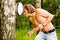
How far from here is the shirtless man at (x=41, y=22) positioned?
455 inches

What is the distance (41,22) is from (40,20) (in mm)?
41

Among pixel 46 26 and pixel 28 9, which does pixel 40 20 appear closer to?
pixel 46 26

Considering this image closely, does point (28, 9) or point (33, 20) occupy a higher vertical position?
point (28, 9)

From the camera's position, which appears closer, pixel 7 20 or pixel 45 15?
pixel 45 15

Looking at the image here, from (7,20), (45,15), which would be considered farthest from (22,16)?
(45,15)

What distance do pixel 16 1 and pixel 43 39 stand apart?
2.85ft

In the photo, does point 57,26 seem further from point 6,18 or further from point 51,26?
point 6,18

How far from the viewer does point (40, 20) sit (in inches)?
456

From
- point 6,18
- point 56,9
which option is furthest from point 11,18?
point 56,9

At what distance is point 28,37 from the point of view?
1166 cm

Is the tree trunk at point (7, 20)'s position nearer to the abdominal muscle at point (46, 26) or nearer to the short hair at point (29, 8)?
the short hair at point (29, 8)

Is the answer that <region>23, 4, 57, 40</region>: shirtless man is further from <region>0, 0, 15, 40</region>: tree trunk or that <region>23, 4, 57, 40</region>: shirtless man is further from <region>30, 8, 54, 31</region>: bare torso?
<region>0, 0, 15, 40</region>: tree trunk

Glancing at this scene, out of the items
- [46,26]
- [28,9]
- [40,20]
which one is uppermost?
[28,9]

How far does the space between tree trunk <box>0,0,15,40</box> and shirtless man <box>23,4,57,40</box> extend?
0.26m
